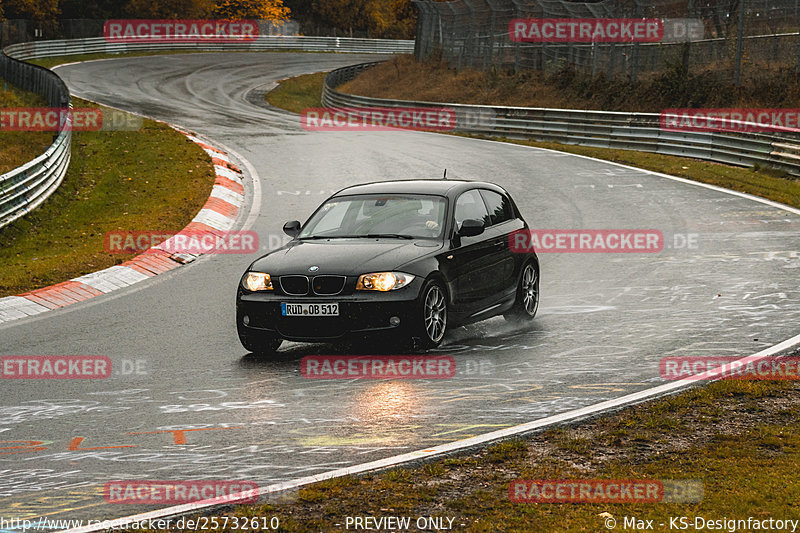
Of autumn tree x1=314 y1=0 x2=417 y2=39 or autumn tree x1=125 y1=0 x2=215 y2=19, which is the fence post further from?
autumn tree x1=314 y1=0 x2=417 y2=39

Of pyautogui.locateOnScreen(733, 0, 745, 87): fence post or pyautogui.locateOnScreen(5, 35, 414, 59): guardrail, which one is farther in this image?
pyautogui.locateOnScreen(5, 35, 414, 59): guardrail

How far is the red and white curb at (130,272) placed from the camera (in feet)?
40.5

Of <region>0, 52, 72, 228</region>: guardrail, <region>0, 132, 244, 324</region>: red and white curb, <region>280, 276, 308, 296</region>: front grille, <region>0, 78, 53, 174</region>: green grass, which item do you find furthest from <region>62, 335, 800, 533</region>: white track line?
<region>0, 78, 53, 174</region>: green grass

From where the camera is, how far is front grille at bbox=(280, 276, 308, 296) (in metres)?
9.31

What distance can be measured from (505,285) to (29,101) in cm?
2933

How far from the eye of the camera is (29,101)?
36.1m

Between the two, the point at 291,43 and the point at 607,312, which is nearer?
the point at 607,312

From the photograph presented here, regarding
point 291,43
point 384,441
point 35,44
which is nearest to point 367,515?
point 384,441

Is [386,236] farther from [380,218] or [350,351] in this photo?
[350,351]

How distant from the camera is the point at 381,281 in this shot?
30.3 ft

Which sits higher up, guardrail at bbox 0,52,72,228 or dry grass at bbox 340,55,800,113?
dry grass at bbox 340,55,800,113

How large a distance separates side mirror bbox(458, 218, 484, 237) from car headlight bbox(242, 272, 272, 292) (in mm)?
2028

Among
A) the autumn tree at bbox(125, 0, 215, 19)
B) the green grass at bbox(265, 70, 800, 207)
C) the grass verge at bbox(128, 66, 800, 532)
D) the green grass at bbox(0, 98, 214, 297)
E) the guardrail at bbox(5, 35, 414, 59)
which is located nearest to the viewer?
the grass verge at bbox(128, 66, 800, 532)

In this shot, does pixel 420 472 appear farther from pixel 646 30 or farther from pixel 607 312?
pixel 646 30
